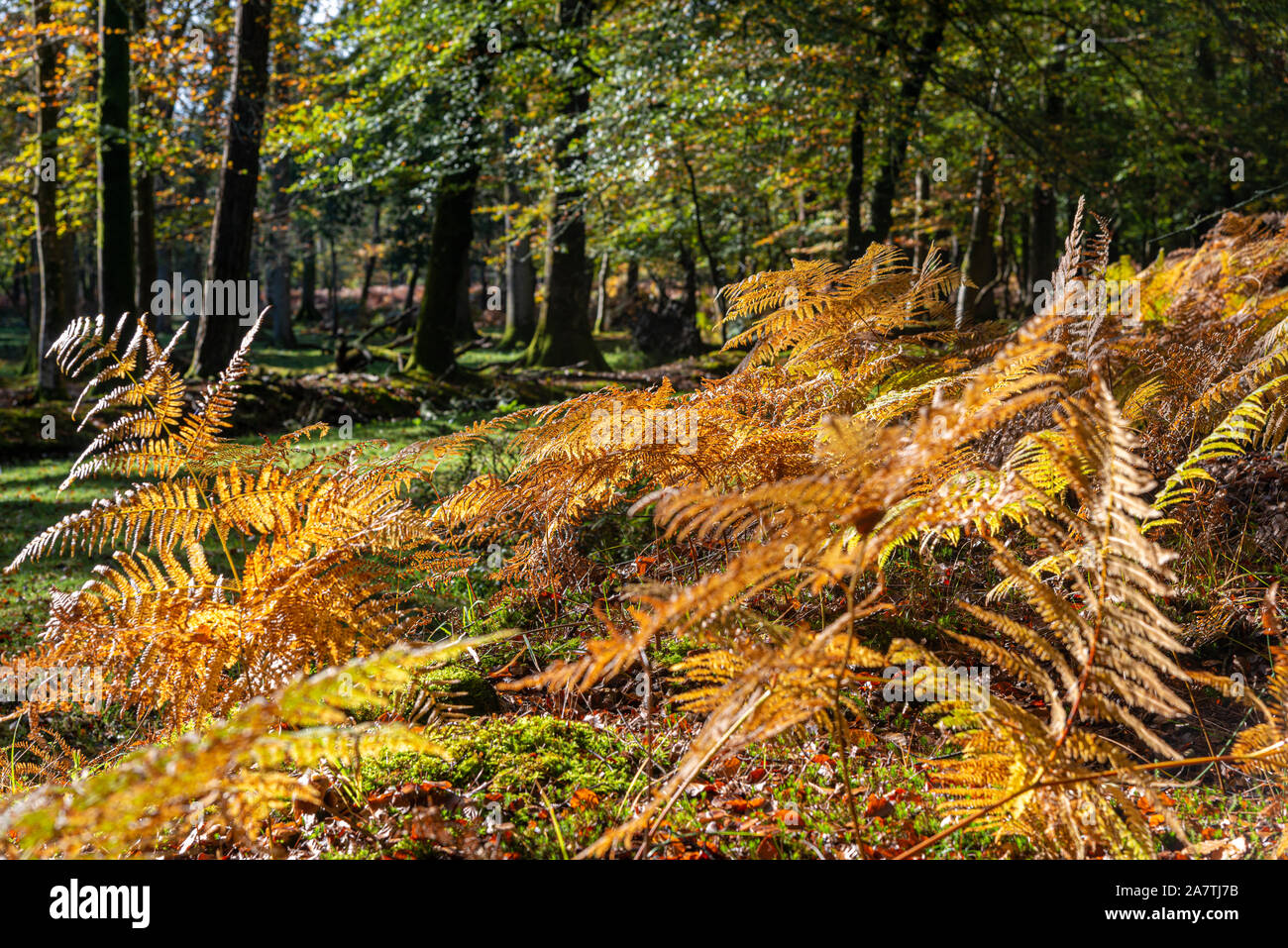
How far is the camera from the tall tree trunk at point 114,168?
11.2 m

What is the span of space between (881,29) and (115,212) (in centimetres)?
1058

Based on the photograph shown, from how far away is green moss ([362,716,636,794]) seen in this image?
7.06 ft

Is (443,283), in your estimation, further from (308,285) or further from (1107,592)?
(308,285)

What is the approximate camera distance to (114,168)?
38.1 feet

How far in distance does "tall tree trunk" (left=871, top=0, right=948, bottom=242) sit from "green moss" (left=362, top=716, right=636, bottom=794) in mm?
8479

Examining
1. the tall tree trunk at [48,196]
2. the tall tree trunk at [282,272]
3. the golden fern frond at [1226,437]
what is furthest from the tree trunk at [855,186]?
the tall tree trunk at [282,272]

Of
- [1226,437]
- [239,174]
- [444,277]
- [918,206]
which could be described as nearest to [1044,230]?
[918,206]

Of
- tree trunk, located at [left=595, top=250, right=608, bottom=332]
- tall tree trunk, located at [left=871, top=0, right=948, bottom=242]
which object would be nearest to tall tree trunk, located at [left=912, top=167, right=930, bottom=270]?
tall tree trunk, located at [left=871, top=0, right=948, bottom=242]

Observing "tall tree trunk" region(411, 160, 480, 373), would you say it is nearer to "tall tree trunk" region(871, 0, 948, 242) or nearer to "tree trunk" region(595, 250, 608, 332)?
"tall tree trunk" region(871, 0, 948, 242)

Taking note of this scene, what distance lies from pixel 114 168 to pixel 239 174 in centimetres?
175

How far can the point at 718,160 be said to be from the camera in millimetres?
13844
